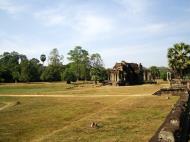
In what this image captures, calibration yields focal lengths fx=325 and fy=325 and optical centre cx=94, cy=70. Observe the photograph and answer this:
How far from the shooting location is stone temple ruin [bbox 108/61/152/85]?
84938 millimetres

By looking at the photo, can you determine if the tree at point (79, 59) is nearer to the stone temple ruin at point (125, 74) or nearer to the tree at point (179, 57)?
the stone temple ruin at point (125, 74)

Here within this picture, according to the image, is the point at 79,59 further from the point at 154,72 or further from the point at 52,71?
the point at 154,72

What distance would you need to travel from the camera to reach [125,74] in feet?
284

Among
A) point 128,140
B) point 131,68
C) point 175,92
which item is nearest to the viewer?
point 128,140

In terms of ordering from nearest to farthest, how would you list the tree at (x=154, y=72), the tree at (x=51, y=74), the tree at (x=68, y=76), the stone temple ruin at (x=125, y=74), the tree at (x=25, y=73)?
the stone temple ruin at (x=125, y=74), the tree at (x=68, y=76), the tree at (x=25, y=73), the tree at (x=51, y=74), the tree at (x=154, y=72)

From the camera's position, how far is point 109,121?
21.2 metres

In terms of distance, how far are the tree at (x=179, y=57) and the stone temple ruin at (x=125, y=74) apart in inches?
739

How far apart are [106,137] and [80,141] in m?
1.42

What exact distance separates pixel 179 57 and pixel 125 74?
2371cm

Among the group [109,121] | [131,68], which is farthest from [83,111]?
[131,68]

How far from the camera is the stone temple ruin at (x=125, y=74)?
8494cm

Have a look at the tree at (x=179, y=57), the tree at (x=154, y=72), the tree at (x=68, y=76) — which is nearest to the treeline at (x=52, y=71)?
the tree at (x=68, y=76)

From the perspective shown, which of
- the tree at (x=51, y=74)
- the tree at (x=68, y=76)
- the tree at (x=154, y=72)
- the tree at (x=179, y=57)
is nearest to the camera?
the tree at (x=179, y=57)

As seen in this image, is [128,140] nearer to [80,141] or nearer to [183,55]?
[80,141]
